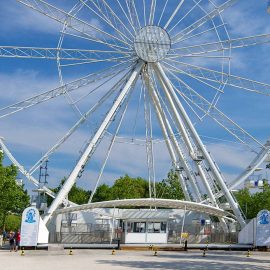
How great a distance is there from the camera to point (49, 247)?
43281 mm

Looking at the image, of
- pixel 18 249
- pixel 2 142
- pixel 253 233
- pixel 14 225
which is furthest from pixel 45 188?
pixel 14 225

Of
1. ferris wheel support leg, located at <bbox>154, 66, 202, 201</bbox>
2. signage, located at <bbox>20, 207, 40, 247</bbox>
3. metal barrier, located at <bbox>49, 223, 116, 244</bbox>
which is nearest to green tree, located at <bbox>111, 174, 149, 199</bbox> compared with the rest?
ferris wheel support leg, located at <bbox>154, 66, 202, 201</bbox>

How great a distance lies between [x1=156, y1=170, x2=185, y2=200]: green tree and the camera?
92312mm

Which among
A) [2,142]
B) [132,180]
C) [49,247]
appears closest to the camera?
[49,247]

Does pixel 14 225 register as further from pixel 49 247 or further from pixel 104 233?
pixel 49 247

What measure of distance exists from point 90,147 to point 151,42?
12092 mm

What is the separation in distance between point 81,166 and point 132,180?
234 ft

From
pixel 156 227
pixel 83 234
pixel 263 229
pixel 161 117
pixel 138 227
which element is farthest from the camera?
pixel 161 117

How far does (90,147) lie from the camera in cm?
4972

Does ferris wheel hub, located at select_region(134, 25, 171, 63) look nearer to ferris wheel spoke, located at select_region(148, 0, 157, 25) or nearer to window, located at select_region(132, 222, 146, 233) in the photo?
ferris wheel spoke, located at select_region(148, 0, 157, 25)

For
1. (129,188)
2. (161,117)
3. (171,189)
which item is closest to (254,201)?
(171,189)

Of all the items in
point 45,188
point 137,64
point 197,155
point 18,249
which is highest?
point 137,64

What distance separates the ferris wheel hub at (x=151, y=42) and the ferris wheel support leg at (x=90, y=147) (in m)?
1.32

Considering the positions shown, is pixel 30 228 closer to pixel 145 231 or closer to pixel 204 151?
pixel 145 231
